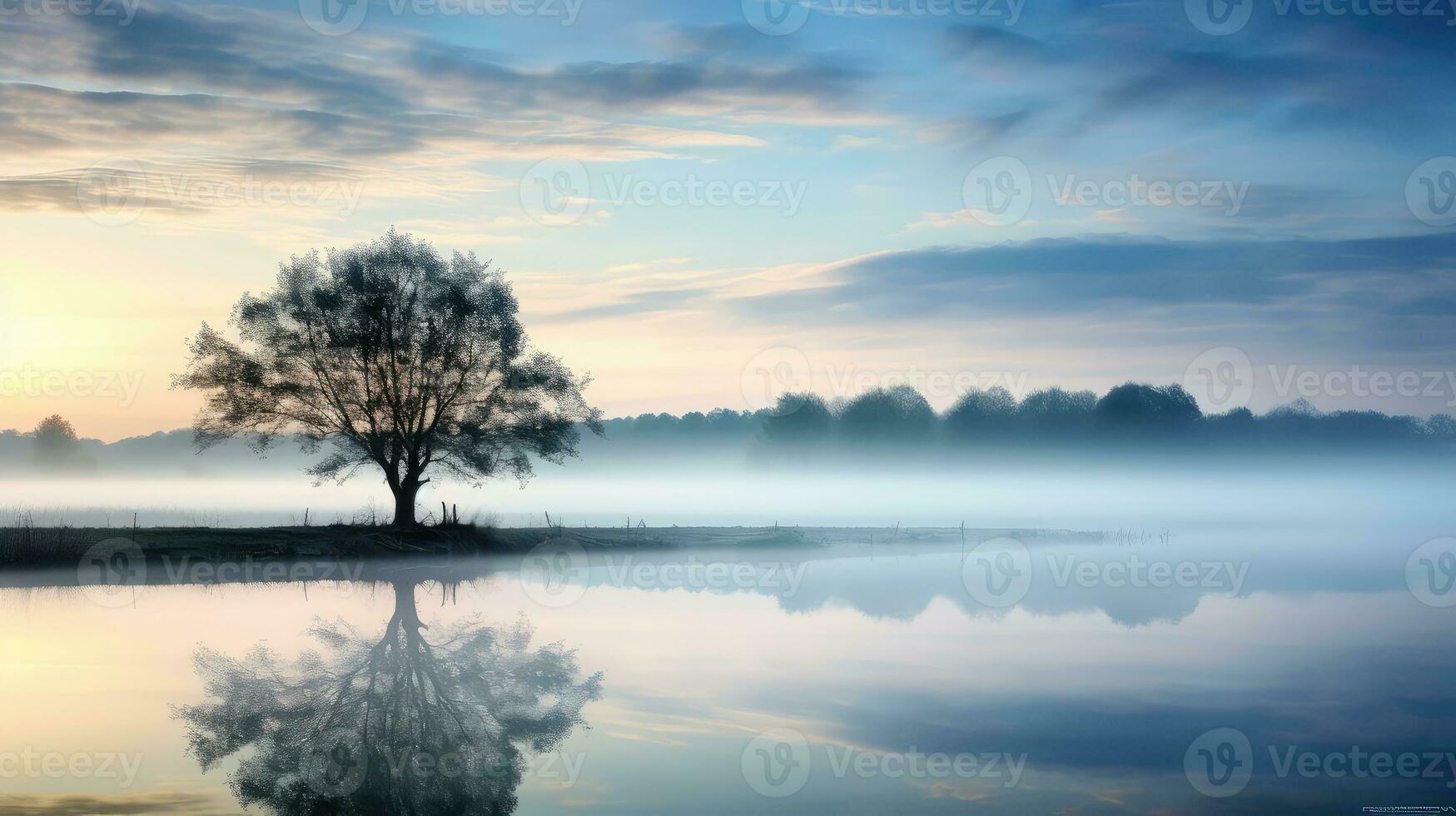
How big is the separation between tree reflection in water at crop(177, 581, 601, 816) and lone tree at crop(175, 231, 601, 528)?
90.5 feet

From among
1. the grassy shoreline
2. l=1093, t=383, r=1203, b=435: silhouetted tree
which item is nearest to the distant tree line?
l=1093, t=383, r=1203, b=435: silhouetted tree

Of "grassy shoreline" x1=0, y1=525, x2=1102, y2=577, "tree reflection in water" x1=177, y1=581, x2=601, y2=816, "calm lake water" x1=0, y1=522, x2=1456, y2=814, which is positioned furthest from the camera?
"grassy shoreline" x1=0, y1=525, x2=1102, y2=577

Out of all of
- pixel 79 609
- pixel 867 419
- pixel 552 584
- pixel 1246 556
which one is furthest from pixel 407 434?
pixel 867 419

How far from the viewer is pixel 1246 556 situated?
81438mm

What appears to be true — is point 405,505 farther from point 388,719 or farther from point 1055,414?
point 1055,414

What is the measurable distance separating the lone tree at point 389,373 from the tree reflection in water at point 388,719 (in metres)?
27.6

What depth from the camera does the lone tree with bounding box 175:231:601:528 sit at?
56938 millimetres

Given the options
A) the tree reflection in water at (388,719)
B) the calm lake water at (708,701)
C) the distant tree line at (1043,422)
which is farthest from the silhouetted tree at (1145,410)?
the tree reflection in water at (388,719)

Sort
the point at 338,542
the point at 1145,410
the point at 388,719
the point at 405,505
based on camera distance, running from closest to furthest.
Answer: the point at 388,719, the point at 338,542, the point at 405,505, the point at 1145,410

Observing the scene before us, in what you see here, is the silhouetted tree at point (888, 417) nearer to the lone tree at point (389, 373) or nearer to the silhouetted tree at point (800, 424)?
the silhouetted tree at point (800, 424)

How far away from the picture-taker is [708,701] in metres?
23.3

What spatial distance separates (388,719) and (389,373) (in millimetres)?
39651

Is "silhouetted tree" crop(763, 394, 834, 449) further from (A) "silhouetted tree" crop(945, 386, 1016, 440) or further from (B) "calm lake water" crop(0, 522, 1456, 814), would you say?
(B) "calm lake water" crop(0, 522, 1456, 814)

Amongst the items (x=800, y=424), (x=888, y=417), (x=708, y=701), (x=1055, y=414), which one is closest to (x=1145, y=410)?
(x=1055, y=414)
